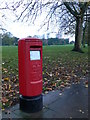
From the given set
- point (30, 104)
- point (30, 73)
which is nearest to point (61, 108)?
point (30, 104)

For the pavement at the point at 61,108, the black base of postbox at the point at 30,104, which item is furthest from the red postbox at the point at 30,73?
the pavement at the point at 61,108

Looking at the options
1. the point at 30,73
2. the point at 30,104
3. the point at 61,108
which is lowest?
the point at 61,108

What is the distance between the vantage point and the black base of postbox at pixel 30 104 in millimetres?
3336

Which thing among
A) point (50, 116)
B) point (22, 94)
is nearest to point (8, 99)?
point (22, 94)

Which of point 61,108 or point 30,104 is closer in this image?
point 30,104

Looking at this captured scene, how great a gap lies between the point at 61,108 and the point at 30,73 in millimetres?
1000

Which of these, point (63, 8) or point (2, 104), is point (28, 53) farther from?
point (63, 8)

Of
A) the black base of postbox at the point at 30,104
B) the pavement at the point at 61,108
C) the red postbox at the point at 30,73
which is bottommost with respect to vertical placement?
the pavement at the point at 61,108

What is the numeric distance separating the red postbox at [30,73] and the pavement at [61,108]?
183 mm

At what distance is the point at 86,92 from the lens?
4.54 metres

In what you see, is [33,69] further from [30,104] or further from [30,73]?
[30,104]

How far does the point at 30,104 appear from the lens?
3348mm

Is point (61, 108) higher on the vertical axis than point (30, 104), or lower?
lower

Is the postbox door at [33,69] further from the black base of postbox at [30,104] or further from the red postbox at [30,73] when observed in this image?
the black base of postbox at [30,104]
